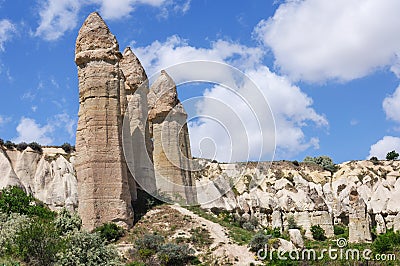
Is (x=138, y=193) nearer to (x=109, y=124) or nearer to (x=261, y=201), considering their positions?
(x=109, y=124)

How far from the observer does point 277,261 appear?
28.5 meters

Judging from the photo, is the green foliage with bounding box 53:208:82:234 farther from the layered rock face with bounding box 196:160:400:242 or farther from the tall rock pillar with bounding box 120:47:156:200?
the layered rock face with bounding box 196:160:400:242

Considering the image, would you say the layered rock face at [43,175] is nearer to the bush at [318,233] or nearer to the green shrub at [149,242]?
the bush at [318,233]

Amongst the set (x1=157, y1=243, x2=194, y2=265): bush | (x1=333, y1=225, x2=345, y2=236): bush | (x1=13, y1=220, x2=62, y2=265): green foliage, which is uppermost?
(x1=333, y1=225, x2=345, y2=236): bush

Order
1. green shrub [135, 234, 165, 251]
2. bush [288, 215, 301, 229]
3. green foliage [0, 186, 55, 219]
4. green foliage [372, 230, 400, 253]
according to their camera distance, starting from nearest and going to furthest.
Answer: green shrub [135, 234, 165, 251] → green foliage [372, 230, 400, 253] → green foliage [0, 186, 55, 219] → bush [288, 215, 301, 229]

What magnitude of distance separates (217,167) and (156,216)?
30.9m

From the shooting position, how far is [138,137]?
38.1m

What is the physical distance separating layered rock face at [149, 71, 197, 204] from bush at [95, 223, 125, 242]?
6850 mm

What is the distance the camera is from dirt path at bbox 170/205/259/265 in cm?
2998

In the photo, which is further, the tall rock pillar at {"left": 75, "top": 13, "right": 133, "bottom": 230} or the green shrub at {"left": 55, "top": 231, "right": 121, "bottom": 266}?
the tall rock pillar at {"left": 75, "top": 13, "right": 133, "bottom": 230}

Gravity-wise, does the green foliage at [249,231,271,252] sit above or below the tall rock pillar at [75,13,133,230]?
below

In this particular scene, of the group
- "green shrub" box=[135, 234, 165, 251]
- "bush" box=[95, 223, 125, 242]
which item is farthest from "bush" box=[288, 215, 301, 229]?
"bush" box=[95, 223, 125, 242]

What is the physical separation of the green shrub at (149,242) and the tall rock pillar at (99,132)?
193 cm

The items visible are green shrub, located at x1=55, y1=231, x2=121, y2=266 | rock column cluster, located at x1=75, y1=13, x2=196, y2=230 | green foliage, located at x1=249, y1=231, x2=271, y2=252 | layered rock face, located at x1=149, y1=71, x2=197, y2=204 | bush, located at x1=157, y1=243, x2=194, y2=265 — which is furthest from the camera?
layered rock face, located at x1=149, y1=71, x2=197, y2=204
